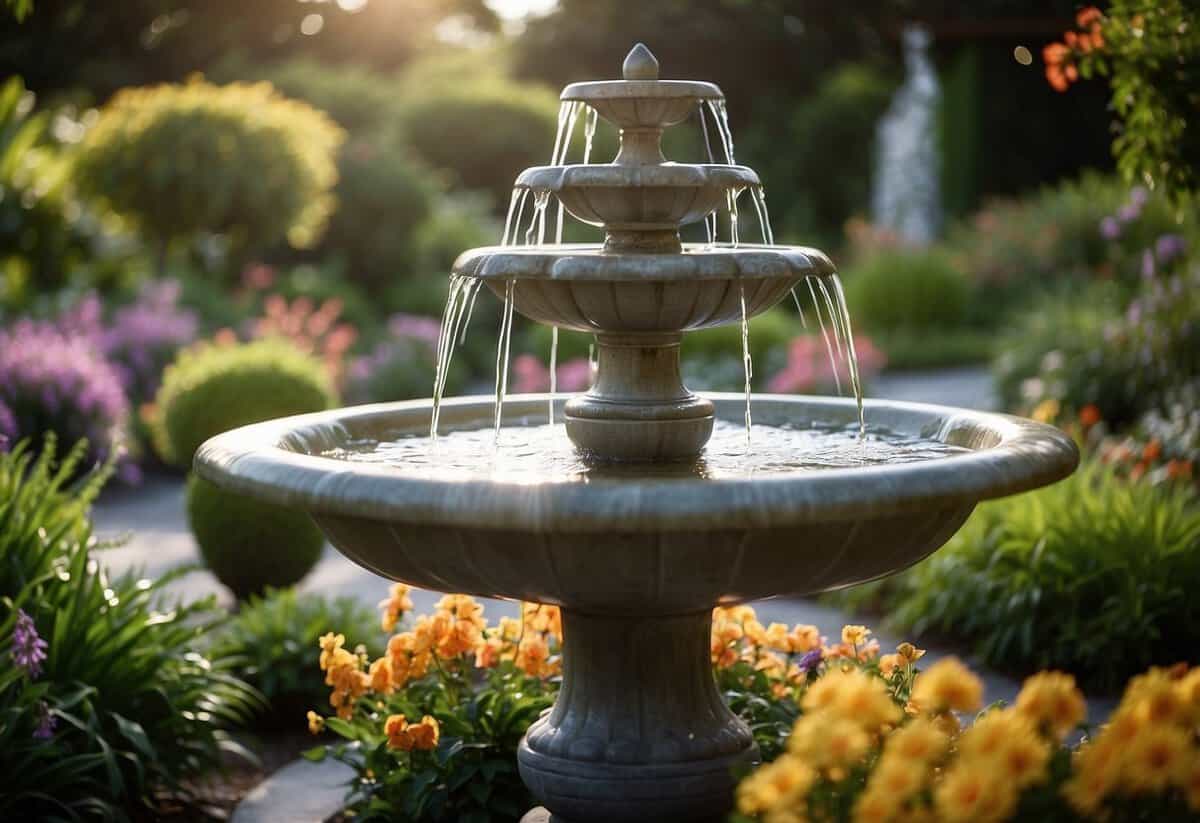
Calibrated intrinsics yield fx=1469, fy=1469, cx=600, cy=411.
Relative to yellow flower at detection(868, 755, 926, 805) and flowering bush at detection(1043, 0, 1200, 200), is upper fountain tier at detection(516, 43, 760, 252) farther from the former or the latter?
flowering bush at detection(1043, 0, 1200, 200)

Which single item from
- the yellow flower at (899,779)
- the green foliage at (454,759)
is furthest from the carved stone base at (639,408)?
the yellow flower at (899,779)

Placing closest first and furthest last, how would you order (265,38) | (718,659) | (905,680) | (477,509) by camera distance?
(477,509)
(905,680)
(718,659)
(265,38)

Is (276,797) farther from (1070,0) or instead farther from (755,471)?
(1070,0)

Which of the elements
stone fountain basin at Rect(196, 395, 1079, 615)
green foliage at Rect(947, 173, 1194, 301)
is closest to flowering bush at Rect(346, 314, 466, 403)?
green foliage at Rect(947, 173, 1194, 301)

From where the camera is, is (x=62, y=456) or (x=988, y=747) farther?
(x=62, y=456)

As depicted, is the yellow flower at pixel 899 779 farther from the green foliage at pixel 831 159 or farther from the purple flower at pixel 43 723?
the green foliage at pixel 831 159

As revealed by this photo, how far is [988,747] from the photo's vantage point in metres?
2.30

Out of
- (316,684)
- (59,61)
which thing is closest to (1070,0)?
(59,61)

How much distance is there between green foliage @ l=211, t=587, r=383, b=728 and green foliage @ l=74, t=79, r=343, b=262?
30.7 ft

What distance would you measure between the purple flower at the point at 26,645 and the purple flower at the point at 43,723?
106 mm

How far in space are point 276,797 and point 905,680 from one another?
1.95 metres

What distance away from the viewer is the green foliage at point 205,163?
1408cm

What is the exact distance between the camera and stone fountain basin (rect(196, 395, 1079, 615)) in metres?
2.81

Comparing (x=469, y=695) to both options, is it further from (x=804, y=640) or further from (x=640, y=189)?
(x=640, y=189)
